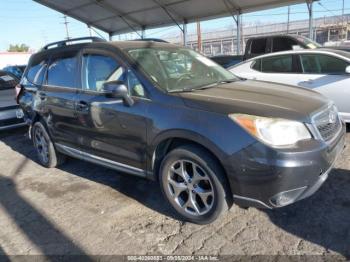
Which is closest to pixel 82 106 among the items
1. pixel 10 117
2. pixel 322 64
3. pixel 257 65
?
pixel 10 117

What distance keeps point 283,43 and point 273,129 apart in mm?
8615

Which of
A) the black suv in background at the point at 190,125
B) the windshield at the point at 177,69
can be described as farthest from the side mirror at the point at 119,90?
the windshield at the point at 177,69

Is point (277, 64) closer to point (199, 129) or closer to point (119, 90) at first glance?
point (119, 90)

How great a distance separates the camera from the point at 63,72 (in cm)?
485

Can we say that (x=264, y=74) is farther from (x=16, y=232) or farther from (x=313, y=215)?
(x=16, y=232)

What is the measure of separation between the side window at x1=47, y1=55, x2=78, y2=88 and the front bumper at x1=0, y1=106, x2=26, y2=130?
280 centimetres

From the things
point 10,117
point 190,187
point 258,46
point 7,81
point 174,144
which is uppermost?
point 258,46

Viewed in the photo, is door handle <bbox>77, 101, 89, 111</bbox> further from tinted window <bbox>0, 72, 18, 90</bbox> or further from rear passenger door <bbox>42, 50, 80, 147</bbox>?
tinted window <bbox>0, 72, 18, 90</bbox>

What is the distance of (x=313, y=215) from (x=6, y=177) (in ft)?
14.1

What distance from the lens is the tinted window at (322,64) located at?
20.5ft

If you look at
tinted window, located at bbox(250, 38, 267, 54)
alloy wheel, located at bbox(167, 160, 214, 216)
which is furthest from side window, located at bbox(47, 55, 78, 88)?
tinted window, located at bbox(250, 38, 267, 54)

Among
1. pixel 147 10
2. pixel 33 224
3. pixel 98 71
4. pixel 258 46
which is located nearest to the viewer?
pixel 33 224

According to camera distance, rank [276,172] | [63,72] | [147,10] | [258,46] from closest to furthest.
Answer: [276,172] < [63,72] < [258,46] < [147,10]

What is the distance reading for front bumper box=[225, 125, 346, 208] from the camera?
2.85m
